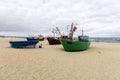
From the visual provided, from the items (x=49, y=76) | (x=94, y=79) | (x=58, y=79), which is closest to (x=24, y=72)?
(x=49, y=76)

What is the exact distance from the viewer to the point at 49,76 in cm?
625

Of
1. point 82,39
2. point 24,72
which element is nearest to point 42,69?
point 24,72

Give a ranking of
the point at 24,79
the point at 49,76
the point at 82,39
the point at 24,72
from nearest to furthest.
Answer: the point at 24,79, the point at 49,76, the point at 24,72, the point at 82,39

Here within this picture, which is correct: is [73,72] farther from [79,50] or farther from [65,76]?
[79,50]

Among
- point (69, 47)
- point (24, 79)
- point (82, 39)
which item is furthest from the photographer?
point (82, 39)

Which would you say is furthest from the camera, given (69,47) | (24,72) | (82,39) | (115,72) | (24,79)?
(82,39)

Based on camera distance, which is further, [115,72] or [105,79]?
[115,72]

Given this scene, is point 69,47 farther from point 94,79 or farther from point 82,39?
point 94,79

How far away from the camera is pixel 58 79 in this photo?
597 centimetres

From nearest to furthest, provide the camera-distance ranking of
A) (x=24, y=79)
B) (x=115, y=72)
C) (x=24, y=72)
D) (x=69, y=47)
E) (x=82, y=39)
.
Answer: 1. (x=24, y=79)
2. (x=24, y=72)
3. (x=115, y=72)
4. (x=69, y=47)
5. (x=82, y=39)

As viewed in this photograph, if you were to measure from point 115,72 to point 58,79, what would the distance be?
113 inches

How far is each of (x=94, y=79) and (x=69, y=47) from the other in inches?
363

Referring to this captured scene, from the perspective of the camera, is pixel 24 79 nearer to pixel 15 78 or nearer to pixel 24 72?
pixel 15 78

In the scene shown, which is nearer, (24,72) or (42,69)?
(24,72)
